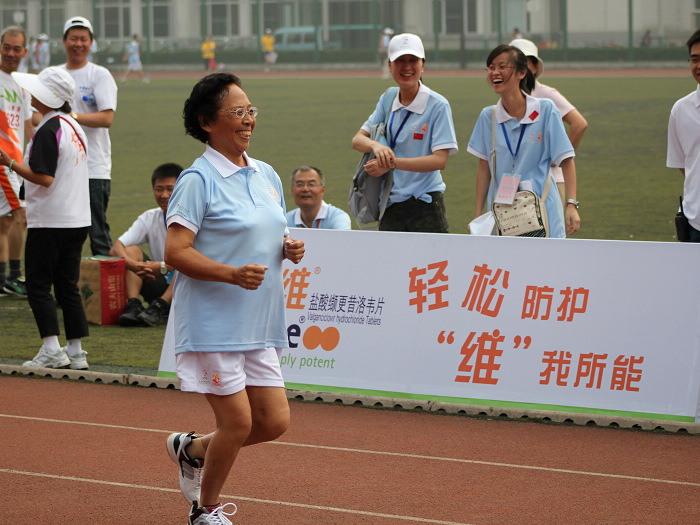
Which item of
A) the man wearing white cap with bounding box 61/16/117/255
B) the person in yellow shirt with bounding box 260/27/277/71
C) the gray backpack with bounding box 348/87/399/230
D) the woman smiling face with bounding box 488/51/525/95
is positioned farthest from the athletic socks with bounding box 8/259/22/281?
the person in yellow shirt with bounding box 260/27/277/71

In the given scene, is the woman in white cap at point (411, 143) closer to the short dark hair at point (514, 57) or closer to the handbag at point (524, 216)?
the short dark hair at point (514, 57)

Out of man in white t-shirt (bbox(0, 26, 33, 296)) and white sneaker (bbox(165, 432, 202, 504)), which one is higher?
man in white t-shirt (bbox(0, 26, 33, 296))

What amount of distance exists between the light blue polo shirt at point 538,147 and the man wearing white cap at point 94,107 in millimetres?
3855

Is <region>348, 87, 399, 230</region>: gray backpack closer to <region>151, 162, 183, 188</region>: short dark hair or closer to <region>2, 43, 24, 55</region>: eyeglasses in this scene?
<region>151, 162, 183, 188</region>: short dark hair

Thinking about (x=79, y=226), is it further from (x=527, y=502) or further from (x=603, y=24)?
(x=603, y=24)

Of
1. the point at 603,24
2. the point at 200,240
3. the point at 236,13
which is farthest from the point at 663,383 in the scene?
the point at 236,13

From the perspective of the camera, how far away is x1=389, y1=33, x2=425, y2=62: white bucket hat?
700 cm

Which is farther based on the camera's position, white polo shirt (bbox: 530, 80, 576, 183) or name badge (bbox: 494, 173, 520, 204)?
white polo shirt (bbox: 530, 80, 576, 183)

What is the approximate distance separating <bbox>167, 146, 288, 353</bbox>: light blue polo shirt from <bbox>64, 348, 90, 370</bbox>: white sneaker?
11.3ft

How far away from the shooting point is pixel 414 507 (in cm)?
482

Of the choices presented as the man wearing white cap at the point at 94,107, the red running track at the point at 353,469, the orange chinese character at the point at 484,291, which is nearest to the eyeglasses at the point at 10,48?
the man wearing white cap at the point at 94,107

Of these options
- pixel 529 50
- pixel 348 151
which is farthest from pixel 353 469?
pixel 348 151

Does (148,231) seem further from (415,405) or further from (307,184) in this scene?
(415,405)

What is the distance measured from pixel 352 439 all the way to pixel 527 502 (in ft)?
4.44
